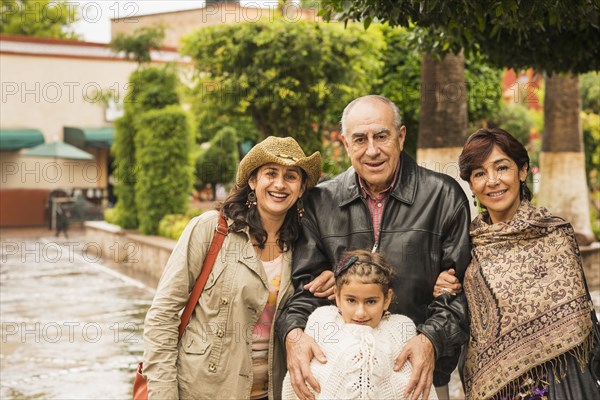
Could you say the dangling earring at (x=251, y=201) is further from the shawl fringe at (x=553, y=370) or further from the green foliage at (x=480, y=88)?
the green foliage at (x=480, y=88)

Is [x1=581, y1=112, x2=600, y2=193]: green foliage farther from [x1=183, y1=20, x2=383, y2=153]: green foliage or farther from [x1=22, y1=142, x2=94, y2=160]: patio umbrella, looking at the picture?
[x1=22, y1=142, x2=94, y2=160]: patio umbrella

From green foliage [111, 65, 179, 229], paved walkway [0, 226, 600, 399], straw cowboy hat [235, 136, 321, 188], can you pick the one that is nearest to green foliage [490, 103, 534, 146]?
green foliage [111, 65, 179, 229]

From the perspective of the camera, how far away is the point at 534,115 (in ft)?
80.9

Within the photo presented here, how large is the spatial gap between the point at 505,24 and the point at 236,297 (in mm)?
3037

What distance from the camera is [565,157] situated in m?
11.3

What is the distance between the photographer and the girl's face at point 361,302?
3232mm

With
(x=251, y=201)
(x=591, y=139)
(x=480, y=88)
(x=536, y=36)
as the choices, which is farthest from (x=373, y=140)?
(x=591, y=139)

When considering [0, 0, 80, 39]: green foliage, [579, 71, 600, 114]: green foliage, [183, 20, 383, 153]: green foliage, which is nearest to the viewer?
[183, 20, 383, 153]: green foliage

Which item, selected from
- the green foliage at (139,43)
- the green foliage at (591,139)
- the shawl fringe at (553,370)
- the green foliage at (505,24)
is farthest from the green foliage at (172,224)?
the shawl fringe at (553,370)

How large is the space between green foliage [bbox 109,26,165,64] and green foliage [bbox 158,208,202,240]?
3.55m

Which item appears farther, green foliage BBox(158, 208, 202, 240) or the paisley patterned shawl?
green foliage BBox(158, 208, 202, 240)

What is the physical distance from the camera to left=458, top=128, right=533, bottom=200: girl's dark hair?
339 cm

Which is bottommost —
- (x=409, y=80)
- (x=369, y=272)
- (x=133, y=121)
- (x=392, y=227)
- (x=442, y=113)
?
(x=369, y=272)

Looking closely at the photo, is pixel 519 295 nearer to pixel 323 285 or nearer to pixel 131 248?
pixel 323 285
